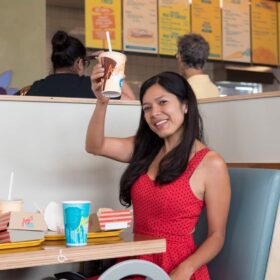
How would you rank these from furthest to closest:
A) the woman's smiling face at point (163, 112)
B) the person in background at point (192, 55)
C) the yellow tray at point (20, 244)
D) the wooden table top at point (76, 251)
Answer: the person in background at point (192, 55)
the woman's smiling face at point (163, 112)
the yellow tray at point (20, 244)
the wooden table top at point (76, 251)

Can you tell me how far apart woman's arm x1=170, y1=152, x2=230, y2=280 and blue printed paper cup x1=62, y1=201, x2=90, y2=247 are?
1.46 ft

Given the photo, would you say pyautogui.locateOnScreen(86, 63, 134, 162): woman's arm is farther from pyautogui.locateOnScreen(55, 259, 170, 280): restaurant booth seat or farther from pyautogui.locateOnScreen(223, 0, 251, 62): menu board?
pyautogui.locateOnScreen(223, 0, 251, 62): menu board

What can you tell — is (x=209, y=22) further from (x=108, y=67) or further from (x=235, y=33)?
(x=108, y=67)

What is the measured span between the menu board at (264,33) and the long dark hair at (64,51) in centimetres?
254

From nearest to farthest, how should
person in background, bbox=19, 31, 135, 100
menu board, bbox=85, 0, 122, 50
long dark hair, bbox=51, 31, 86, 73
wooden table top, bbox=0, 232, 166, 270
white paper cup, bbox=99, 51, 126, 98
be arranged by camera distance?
A: wooden table top, bbox=0, 232, 166, 270 → white paper cup, bbox=99, 51, 126, 98 → person in background, bbox=19, 31, 135, 100 → long dark hair, bbox=51, 31, 86, 73 → menu board, bbox=85, 0, 122, 50

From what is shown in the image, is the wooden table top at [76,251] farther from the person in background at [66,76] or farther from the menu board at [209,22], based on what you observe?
the menu board at [209,22]

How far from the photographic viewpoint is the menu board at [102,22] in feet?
13.1

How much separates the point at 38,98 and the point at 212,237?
1.08 m

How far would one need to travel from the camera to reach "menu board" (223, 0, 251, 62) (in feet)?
15.7

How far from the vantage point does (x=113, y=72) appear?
5.26 feet

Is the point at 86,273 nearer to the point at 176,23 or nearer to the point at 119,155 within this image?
the point at 119,155

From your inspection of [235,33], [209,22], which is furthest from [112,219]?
[235,33]

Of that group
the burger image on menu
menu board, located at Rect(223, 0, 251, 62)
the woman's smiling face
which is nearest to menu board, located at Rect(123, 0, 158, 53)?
menu board, located at Rect(223, 0, 251, 62)

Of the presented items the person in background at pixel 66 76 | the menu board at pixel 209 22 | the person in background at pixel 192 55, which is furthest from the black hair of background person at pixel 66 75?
the menu board at pixel 209 22
